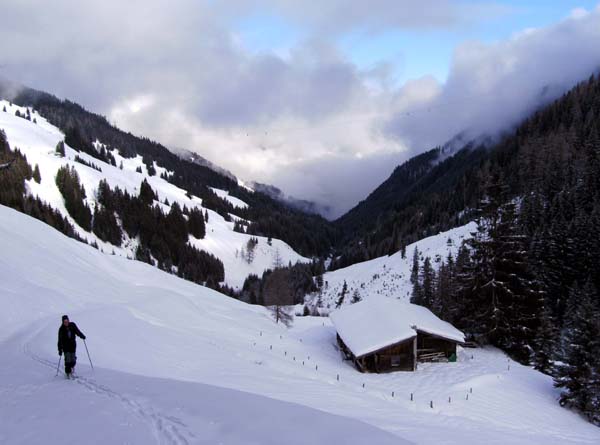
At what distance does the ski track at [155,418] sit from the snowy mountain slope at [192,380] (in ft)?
0.15

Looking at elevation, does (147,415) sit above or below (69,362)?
below

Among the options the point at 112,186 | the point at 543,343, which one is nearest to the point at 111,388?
the point at 543,343

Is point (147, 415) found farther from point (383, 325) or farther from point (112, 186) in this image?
point (112, 186)

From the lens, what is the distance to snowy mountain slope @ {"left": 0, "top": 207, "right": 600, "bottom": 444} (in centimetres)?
817

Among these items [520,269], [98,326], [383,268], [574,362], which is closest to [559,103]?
[383,268]

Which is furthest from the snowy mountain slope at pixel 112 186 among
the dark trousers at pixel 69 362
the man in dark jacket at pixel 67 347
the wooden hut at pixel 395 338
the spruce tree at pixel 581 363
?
the spruce tree at pixel 581 363

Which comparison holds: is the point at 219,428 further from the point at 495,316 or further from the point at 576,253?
the point at 576,253

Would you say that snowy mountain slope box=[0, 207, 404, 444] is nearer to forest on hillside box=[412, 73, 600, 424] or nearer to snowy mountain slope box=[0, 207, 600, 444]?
snowy mountain slope box=[0, 207, 600, 444]

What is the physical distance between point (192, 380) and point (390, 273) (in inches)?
4057

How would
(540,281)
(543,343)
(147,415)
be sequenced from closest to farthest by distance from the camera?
(147,415), (543,343), (540,281)

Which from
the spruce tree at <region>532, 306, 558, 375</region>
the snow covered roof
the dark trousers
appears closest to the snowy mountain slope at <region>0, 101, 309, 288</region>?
the snow covered roof

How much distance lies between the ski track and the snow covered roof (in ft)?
65.9

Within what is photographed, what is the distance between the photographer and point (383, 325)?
30.3 metres

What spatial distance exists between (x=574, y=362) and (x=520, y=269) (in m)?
10.7
